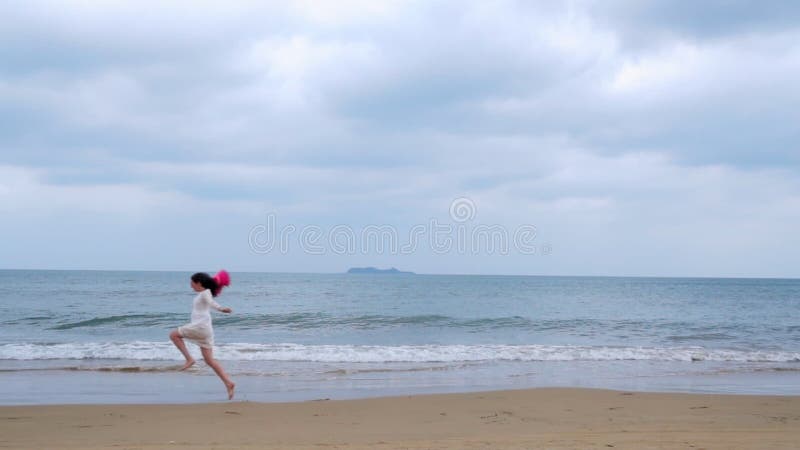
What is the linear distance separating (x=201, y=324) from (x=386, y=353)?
863 centimetres

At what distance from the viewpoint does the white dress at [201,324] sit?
8508mm

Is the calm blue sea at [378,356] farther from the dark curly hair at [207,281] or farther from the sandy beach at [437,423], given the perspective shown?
the dark curly hair at [207,281]

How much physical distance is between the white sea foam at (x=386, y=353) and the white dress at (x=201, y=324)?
7.19 meters

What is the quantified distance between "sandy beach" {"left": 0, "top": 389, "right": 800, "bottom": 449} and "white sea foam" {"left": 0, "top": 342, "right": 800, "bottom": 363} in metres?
6.47

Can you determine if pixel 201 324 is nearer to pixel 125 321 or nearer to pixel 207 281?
pixel 207 281

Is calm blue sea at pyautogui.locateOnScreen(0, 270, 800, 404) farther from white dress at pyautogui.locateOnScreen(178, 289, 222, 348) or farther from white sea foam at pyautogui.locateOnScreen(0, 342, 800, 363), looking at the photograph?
white dress at pyautogui.locateOnScreen(178, 289, 222, 348)

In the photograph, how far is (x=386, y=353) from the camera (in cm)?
1666

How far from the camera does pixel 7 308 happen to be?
33.1m

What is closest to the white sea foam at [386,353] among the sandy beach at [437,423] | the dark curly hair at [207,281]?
the sandy beach at [437,423]

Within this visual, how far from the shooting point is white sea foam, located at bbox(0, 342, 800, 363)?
52.2 ft

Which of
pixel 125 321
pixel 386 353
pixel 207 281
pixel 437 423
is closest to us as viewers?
pixel 437 423

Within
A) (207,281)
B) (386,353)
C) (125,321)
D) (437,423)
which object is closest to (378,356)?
(386,353)

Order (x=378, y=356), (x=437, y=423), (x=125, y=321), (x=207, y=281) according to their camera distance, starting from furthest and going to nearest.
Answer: (x=125, y=321) → (x=378, y=356) → (x=207, y=281) → (x=437, y=423)

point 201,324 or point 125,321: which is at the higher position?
point 201,324
